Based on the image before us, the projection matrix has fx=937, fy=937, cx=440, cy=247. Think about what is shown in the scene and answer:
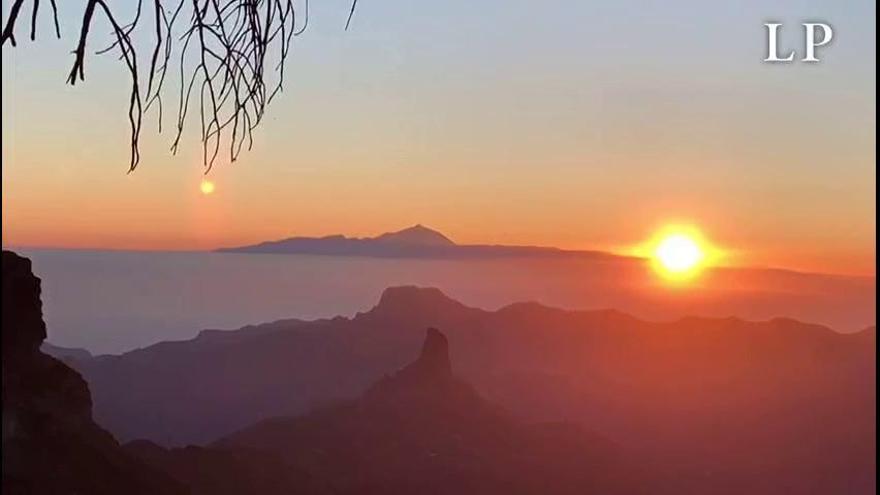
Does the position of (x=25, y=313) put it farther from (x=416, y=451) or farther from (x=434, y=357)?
(x=434, y=357)

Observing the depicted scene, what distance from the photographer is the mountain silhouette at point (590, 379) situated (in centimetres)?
9672

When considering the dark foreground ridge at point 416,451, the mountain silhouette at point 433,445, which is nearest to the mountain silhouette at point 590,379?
the mountain silhouette at point 433,445

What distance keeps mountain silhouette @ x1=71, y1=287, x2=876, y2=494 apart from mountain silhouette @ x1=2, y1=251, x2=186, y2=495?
6141cm

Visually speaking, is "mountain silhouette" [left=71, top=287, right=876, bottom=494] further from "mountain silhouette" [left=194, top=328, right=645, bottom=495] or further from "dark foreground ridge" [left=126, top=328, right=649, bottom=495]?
"dark foreground ridge" [left=126, top=328, right=649, bottom=495]

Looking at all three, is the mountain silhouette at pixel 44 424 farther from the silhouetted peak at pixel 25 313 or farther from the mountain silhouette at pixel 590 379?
the mountain silhouette at pixel 590 379

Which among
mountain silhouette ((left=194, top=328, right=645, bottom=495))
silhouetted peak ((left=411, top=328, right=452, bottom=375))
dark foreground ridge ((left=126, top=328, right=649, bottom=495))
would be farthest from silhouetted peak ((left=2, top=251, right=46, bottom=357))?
silhouetted peak ((left=411, top=328, right=452, bottom=375))

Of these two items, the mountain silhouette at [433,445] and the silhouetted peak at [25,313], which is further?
the mountain silhouette at [433,445]

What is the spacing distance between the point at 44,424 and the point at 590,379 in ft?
360

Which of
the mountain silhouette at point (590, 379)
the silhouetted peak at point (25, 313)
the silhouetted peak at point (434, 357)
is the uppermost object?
the silhouetted peak at point (25, 313)

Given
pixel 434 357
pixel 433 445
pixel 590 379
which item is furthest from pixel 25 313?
pixel 590 379

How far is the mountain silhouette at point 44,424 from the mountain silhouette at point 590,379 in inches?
2418

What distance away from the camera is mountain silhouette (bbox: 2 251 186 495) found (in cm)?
2177

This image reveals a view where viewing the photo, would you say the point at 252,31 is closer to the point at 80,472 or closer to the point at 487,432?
the point at 80,472

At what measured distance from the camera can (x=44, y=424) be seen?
2542cm
